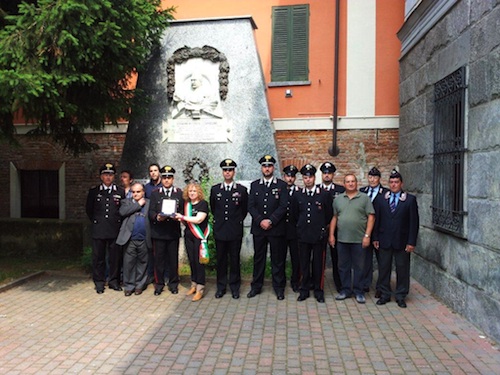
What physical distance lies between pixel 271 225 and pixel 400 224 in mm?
1721

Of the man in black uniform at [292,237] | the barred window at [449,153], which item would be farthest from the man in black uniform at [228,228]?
the barred window at [449,153]

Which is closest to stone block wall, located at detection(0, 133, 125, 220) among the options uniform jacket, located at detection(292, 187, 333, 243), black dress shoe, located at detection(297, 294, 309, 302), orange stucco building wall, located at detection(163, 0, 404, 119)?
orange stucco building wall, located at detection(163, 0, 404, 119)

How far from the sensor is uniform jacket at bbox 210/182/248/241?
686 cm

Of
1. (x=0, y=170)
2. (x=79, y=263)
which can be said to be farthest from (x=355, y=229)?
(x=0, y=170)

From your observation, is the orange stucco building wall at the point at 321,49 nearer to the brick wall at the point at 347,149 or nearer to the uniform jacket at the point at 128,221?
the brick wall at the point at 347,149

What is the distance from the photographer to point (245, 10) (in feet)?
37.1

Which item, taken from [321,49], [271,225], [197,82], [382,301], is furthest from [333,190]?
[321,49]

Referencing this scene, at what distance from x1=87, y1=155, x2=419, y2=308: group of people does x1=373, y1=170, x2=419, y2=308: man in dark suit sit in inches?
0.5

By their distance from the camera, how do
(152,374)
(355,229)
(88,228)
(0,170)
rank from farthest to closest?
(0,170) < (88,228) < (355,229) < (152,374)

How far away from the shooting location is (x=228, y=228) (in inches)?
270

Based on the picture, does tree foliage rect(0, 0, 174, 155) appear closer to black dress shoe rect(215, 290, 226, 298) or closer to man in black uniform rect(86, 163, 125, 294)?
man in black uniform rect(86, 163, 125, 294)

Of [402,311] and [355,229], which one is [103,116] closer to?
[355,229]

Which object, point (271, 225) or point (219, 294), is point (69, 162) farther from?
point (271, 225)

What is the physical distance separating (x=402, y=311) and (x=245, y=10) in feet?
25.8
